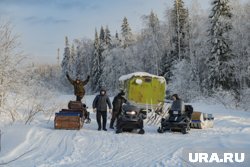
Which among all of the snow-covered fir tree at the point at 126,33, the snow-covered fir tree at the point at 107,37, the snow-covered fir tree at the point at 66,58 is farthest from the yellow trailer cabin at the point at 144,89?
the snow-covered fir tree at the point at 66,58

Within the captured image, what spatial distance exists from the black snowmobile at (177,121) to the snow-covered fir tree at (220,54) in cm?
2492

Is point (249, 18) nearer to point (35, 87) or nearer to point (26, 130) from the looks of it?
point (35, 87)

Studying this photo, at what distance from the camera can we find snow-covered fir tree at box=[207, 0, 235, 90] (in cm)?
4175

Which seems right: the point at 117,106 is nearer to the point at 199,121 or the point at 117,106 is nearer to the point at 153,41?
the point at 199,121

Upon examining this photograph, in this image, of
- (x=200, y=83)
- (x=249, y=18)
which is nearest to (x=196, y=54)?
(x=200, y=83)

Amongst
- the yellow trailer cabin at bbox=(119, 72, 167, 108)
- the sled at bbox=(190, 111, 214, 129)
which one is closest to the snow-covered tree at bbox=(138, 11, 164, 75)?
the yellow trailer cabin at bbox=(119, 72, 167, 108)

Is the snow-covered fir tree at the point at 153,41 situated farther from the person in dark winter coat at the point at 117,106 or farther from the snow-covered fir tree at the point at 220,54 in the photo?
the person in dark winter coat at the point at 117,106

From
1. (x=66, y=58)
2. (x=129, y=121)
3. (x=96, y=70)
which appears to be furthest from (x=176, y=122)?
(x=66, y=58)

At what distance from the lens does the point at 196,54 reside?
47.7 meters

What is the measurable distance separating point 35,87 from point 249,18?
27.4 meters

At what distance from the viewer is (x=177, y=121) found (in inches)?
642

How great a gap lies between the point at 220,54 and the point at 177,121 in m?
27.0

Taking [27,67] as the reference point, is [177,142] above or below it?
below

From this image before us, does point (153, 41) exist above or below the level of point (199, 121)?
above
